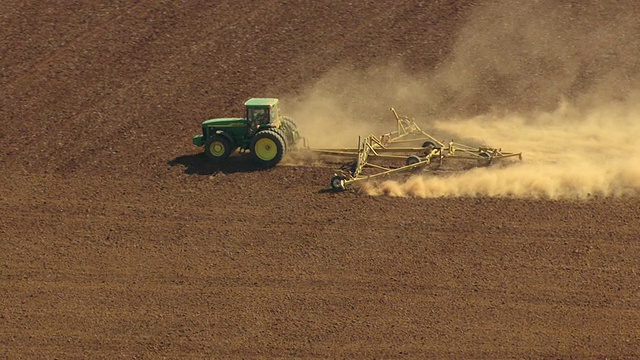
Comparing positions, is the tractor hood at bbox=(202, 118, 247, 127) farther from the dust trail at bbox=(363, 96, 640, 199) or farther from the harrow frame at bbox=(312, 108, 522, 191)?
the dust trail at bbox=(363, 96, 640, 199)

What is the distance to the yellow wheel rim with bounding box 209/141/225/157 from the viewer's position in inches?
936

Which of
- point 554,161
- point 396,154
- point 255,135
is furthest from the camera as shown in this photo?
point 396,154

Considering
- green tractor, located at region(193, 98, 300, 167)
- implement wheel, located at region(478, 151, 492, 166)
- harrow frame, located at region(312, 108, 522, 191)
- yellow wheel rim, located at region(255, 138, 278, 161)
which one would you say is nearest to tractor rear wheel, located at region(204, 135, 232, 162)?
green tractor, located at region(193, 98, 300, 167)

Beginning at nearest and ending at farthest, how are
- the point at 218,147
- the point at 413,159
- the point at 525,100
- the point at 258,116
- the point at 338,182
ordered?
the point at 338,182 → the point at 413,159 → the point at 258,116 → the point at 218,147 → the point at 525,100

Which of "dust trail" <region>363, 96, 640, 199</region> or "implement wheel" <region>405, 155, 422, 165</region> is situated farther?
"implement wheel" <region>405, 155, 422, 165</region>

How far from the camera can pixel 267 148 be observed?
2342 centimetres

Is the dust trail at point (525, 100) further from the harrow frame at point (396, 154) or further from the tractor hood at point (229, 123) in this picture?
the tractor hood at point (229, 123)

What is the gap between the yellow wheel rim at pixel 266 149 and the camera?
23281 millimetres

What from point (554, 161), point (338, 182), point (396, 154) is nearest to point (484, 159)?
point (554, 161)

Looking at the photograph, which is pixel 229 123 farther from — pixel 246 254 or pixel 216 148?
pixel 246 254

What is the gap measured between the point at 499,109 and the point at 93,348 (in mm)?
17008

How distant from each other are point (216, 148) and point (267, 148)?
1.63 metres

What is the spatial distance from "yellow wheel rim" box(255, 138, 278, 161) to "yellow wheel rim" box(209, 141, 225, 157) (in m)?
1.16

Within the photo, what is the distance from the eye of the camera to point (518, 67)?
30.4 metres
